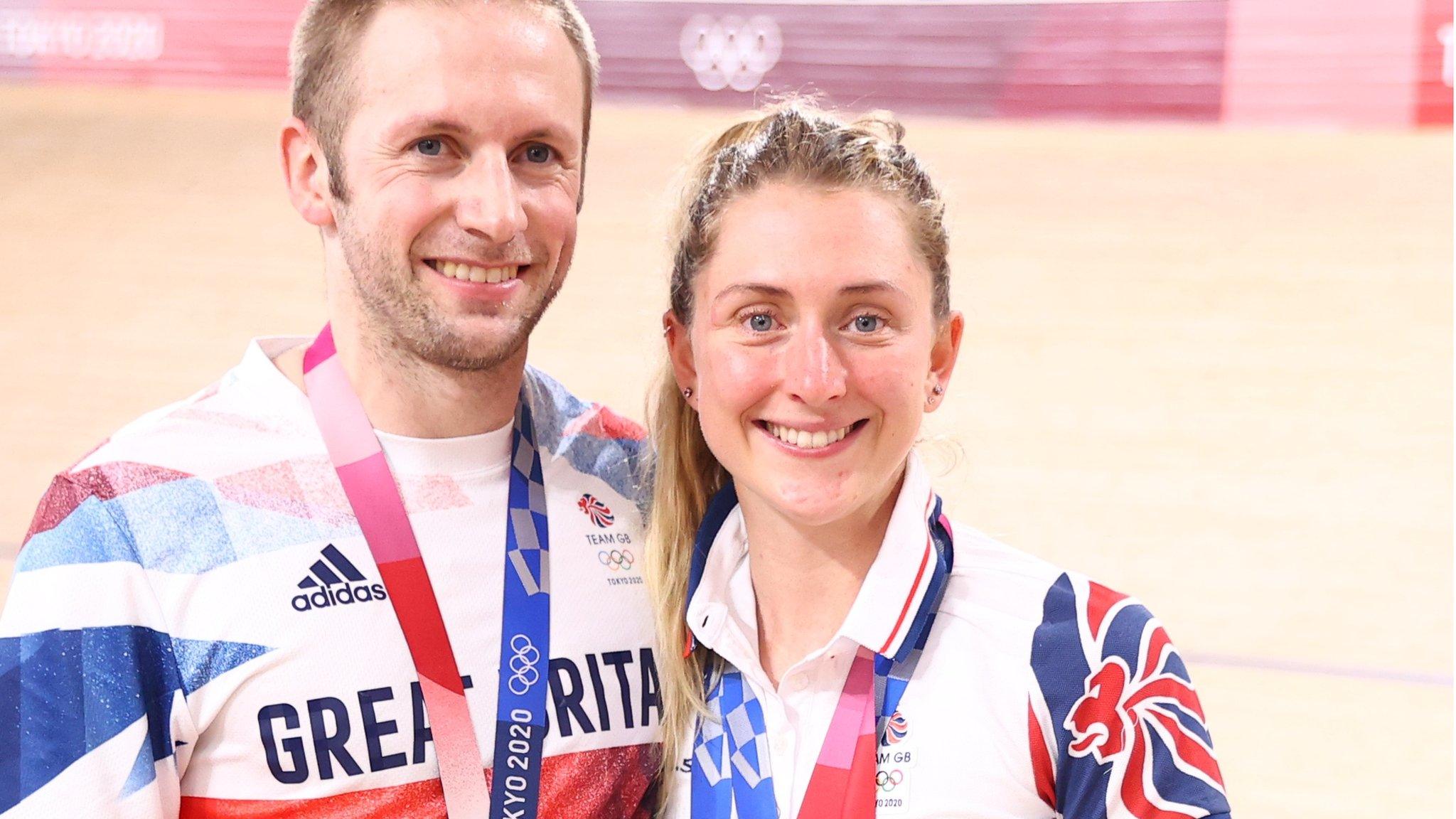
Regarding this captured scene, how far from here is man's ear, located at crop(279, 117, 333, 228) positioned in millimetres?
2076

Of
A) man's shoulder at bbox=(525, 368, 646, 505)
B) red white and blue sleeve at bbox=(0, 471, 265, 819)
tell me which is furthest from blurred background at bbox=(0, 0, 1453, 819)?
red white and blue sleeve at bbox=(0, 471, 265, 819)

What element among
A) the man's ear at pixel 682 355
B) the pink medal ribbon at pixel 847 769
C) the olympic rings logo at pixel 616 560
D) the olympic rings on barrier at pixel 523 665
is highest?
the man's ear at pixel 682 355

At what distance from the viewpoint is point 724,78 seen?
28.5 ft

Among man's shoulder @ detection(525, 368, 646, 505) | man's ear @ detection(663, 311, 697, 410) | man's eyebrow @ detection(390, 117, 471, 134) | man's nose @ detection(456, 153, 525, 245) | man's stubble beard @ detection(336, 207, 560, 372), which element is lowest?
man's shoulder @ detection(525, 368, 646, 505)

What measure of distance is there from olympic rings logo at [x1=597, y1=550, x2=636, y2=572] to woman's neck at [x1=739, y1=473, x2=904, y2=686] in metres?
0.22

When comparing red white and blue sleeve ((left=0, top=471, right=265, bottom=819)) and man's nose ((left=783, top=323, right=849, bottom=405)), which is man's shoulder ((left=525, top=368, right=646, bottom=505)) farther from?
red white and blue sleeve ((left=0, top=471, right=265, bottom=819))

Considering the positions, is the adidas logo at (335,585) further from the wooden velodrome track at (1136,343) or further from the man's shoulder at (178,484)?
the wooden velodrome track at (1136,343)

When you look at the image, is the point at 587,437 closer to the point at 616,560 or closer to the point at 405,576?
the point at 616,560

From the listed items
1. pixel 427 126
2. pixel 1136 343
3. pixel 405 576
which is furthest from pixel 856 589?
pixel 1136 343

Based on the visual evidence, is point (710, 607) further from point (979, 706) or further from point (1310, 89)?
point (1310, 89)

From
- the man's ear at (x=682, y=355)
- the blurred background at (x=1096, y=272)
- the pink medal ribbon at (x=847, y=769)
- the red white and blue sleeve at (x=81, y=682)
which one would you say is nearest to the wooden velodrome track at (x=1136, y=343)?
the blurred background at (x=1096, y=272)

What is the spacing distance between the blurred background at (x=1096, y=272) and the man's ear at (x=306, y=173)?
198 centimetres

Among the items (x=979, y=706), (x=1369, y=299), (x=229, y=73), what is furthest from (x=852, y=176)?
(x=229, y=73)

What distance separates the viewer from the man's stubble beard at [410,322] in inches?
77.6
